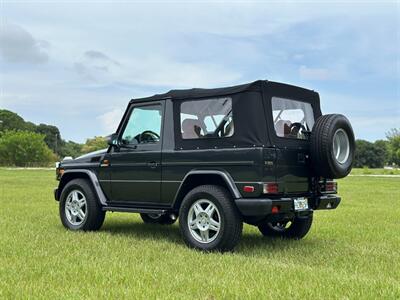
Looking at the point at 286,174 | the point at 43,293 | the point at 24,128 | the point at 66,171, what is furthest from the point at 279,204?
the point at 24,128

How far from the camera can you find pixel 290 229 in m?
7.88

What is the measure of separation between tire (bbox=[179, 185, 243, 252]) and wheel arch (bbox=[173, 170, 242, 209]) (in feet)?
0.43

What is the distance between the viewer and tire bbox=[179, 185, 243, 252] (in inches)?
246

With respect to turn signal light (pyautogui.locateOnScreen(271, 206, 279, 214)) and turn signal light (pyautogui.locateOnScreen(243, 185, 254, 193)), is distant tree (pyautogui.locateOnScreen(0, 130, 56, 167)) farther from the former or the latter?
turn signal light (pyautogui.locateOnScreen(271, 206, 279, 214))

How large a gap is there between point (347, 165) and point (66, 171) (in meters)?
4.50

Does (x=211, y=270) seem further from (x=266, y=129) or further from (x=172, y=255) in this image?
(x=266, y=129)

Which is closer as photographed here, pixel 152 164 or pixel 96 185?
pixel 152 164

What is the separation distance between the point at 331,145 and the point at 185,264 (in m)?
2.35

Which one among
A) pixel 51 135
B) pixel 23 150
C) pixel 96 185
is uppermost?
pixel 51 135

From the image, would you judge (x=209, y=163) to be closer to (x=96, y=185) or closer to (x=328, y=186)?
(x=328, y=186)

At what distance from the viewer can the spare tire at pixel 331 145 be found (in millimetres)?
6398

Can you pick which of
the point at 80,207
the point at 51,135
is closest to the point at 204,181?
the point at 80,207

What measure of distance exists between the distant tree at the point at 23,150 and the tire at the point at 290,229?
2907 inches

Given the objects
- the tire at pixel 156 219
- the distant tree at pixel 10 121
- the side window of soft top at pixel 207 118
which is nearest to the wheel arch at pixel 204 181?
the side window of soft top at pixel 207 118
